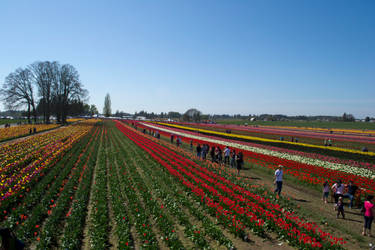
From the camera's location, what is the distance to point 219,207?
10.7m

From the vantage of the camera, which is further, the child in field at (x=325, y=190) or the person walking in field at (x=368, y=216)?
the child in field at (x=325, y=190)

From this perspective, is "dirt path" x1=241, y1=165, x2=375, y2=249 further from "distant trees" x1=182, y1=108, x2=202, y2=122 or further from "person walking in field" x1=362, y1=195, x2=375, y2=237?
"distant trees" x1=182, y1=108, x2=202, y2=122

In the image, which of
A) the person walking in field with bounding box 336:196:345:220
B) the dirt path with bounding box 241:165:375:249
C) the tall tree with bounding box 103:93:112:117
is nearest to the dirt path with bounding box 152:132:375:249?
the dirt path with bounding box 241:165:375:249

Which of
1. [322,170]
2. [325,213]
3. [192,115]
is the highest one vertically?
[192,115]

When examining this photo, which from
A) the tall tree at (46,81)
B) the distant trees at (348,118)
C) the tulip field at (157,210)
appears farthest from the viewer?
the distant trees at (348,118)

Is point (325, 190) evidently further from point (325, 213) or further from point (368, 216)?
point (368, 216)

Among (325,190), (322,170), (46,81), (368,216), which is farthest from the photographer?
(46,81)

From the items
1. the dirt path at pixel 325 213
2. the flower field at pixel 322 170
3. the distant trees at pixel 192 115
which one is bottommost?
the dirt path at pixel 325 213

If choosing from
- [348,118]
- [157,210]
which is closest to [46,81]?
[157,210]

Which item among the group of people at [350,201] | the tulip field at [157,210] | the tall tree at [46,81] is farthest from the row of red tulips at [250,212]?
the tall tree at [46,81]

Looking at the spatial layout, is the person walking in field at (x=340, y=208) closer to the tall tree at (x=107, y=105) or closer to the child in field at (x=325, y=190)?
the child in field at (x=325, y=190)

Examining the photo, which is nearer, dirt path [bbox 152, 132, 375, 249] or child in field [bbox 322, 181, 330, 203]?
dirt path [bbox 152, 132, 375, 249]

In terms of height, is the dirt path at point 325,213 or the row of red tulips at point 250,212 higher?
the row of red tulips at point 250,212

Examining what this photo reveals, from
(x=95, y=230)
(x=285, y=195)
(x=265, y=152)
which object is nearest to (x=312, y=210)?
(x=285, y=195)
